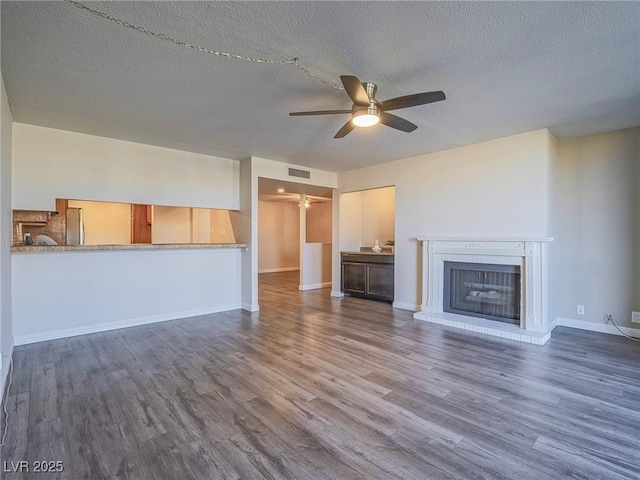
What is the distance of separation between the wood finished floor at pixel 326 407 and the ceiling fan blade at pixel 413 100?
2209 mm

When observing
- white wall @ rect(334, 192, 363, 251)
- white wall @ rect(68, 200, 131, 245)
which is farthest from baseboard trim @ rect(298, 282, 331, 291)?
white wall @ rect(68, 200, 131, 245)

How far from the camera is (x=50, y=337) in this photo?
3803 mm

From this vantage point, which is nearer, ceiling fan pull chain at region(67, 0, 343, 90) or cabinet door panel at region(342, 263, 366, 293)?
ceiling fan pull chain at region(67, 0, 343, 90)

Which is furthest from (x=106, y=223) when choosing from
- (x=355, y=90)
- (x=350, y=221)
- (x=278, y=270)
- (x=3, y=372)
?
(x=355, y=90)

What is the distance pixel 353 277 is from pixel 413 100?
441 cm

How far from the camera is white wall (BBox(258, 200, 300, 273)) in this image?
10500mm

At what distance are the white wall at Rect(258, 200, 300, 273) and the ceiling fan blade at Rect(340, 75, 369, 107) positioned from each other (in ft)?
26.4

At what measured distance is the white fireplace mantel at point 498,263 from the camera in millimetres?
3854

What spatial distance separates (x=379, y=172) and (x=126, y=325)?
455 centimetres

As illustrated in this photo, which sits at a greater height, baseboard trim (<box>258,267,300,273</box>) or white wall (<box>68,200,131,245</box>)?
white wall (<box>68,200,131,245</box>)

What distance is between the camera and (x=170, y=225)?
273 inches

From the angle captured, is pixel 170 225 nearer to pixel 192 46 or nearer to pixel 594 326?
pixel 192 46

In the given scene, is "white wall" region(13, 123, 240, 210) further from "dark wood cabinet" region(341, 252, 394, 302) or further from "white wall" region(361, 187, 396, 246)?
"white wall" region(361, 187, 396, 246)

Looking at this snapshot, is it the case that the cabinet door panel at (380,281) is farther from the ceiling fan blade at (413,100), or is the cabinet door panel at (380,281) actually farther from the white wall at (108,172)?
the ceiling fan blade at (413,100)
